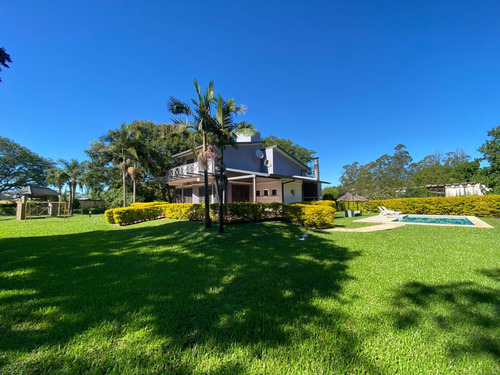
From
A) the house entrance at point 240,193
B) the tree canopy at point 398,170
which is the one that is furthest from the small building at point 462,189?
the house entrance at point 240,193

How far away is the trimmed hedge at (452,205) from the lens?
48.6 feet

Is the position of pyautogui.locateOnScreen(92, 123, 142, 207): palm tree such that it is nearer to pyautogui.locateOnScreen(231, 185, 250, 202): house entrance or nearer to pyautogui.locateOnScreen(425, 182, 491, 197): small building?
pyautogui.locateOnScreen(231, 185, 250, 202): house entrance

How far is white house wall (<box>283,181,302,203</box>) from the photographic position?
1959 cm

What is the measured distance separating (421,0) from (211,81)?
1070cm

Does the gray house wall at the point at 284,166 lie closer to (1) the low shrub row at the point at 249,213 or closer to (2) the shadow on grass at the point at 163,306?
(1) the low shrub row at the point at 249,213

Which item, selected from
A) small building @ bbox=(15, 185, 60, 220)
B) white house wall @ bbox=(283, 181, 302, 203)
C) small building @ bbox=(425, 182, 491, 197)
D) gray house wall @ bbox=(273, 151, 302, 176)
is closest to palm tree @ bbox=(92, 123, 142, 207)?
small building @ bbox=(15, 185, 60, 220)

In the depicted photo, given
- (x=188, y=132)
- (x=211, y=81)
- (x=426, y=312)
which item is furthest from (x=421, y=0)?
(x=426, y=312)

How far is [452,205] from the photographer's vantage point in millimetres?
16703

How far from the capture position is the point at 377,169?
2028 inches

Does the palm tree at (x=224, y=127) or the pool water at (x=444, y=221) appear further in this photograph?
the pool water at (x=444, y=221)

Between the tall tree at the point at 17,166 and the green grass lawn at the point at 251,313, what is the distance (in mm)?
42429

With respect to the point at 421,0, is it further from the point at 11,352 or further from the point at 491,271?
the point at 11,352

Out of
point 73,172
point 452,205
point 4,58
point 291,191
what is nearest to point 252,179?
point 291,191

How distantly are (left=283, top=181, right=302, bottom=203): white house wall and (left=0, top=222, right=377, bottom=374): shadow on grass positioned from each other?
13807 millimetres
